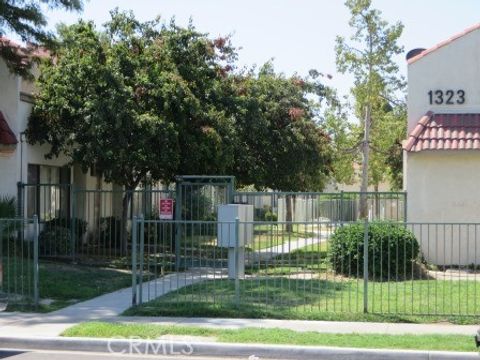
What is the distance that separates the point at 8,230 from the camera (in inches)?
663

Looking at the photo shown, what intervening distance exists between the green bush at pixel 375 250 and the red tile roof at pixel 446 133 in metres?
2.53

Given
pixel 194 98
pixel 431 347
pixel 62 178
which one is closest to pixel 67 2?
pixel 194 98

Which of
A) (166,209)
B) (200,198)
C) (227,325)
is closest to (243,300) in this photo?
(227,325)

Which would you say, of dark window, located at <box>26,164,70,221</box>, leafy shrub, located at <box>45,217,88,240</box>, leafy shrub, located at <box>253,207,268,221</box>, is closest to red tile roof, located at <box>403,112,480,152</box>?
leafy shrub, located at <box>45,217,88,240</box>

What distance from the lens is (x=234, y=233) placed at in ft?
50.7

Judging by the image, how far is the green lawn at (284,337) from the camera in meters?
9.59

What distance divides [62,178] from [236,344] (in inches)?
589

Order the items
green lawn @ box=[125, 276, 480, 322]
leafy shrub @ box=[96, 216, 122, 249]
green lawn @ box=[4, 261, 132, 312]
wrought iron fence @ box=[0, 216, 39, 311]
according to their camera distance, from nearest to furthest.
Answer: green lawn @ box=[125, 276, 480, 322] < wrought iron fence @ box=[0, 216, 39, 311] < green lawn @ box=[4, 261, 132, 312] < leafy shrub @ box=[96, 216, 122, 249]

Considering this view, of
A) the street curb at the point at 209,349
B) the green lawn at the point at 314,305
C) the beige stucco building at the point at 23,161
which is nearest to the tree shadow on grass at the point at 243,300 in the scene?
the green lawn at the point at 314,305

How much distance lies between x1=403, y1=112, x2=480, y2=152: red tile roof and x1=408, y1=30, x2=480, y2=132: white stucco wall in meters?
0.36

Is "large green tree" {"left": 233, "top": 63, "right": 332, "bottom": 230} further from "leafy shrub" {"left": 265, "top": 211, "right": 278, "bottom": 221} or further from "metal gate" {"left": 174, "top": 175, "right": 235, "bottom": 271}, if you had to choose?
"metal gate" {"left": 174, "top": 175, "right": 235, "bottom": 271}

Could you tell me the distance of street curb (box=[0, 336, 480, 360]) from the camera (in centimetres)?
919

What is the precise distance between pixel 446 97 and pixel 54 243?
1089 centimetres

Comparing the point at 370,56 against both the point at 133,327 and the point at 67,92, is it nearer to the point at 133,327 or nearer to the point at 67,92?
the point at 67,92
